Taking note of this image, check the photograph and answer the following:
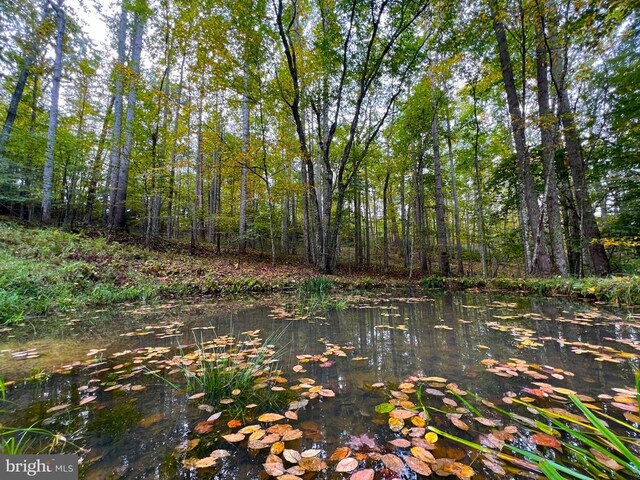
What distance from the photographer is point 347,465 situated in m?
0.96

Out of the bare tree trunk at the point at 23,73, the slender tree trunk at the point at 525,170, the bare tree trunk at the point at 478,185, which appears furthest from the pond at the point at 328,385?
the bare tree trunk at the point at 23,73

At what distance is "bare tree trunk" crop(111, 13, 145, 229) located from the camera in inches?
367

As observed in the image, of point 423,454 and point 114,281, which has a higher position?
point 114,281

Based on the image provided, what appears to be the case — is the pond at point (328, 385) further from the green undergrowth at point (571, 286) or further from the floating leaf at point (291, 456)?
the green undergrowth at point (571, 286)

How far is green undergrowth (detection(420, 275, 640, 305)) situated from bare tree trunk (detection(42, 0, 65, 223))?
42.2ft

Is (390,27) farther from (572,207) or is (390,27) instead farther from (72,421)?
(72,421)

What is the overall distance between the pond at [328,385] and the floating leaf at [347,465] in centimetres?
1

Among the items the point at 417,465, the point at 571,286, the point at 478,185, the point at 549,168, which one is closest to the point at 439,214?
the point at 478,185

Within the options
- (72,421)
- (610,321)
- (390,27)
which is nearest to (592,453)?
(72,421)

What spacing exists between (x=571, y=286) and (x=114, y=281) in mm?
9756

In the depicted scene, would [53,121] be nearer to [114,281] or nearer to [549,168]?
[114,281]

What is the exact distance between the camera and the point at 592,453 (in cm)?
98

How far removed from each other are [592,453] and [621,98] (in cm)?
1011

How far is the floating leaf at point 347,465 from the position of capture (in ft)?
3.09
